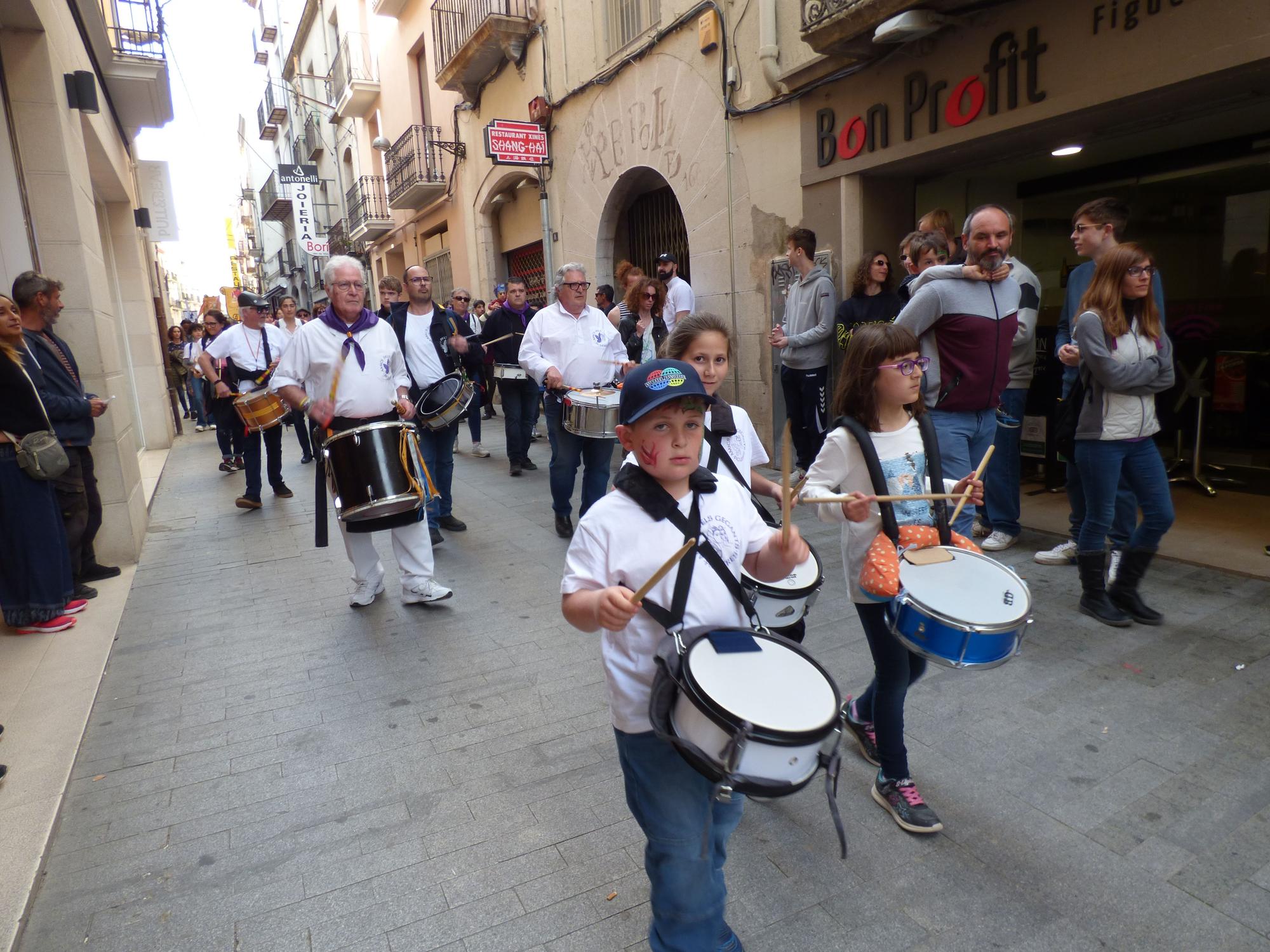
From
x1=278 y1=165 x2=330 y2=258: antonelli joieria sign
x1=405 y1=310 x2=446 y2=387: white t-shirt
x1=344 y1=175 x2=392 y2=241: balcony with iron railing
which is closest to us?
x1=405 y1=310 x2=446 y2=387: white t-shirt

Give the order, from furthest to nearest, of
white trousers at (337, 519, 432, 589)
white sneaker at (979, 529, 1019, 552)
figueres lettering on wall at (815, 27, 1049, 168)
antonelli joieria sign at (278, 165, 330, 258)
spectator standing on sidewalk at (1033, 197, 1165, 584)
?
antonelli joieria sign at (278, 165, 330, 258) < figueres lettering on wall at (815, 27, 1049, 168) < white sneaker at (979, 529, 1019, 552) < white trousers at (337, 519, 432, 589) < spectator standing on sidewalk at (1033, 197, 1165, 584)

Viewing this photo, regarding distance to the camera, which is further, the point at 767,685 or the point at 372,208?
the point at 372,208

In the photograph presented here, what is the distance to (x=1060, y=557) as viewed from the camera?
483cm

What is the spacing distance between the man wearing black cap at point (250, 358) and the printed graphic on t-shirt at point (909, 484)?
22.3 ft

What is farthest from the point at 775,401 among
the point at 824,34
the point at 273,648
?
the point at 273,648

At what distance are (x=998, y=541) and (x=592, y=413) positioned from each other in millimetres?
2794

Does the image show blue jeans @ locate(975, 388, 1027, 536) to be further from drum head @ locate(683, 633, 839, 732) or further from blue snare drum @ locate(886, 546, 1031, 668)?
drum head @ locate(683, 633, 839, 732)

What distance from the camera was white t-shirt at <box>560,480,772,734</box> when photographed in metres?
1.76

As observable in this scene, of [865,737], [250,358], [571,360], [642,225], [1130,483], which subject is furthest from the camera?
[642,225]

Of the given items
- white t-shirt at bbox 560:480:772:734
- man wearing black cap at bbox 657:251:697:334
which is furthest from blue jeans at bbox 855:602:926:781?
man wearing black cap at bbox 657:251:697:334

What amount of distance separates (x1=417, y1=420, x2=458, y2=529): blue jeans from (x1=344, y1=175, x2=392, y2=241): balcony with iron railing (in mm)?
15514

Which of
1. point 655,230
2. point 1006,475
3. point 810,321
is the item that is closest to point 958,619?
point 1006,475

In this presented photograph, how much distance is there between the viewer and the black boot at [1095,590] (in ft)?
13.0

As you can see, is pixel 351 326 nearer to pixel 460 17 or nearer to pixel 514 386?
pixel 514 386
